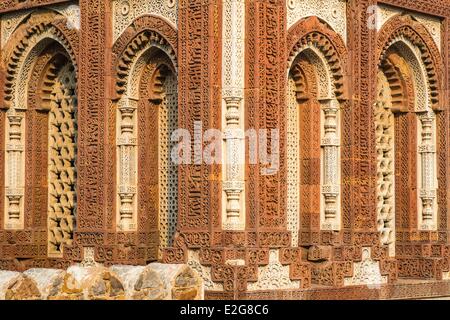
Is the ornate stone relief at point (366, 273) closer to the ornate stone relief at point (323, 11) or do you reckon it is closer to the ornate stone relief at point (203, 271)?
the ornate stone relief at point (203, 271)

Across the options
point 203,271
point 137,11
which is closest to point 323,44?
point 137,11

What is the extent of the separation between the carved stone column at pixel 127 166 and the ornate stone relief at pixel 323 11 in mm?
2809

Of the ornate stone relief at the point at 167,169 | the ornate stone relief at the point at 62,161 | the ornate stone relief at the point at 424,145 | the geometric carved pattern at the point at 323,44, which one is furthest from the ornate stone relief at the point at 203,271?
the ornate stone relief at the point at 424,145

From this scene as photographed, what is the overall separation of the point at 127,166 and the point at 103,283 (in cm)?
498

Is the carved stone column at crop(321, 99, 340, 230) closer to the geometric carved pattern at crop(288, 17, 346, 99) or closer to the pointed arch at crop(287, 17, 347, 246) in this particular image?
the pointed arch at crop(287, 17, 347, 246)

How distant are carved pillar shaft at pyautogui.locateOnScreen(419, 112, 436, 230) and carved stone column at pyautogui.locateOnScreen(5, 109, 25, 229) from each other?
6665mm

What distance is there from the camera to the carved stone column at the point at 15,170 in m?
20.8

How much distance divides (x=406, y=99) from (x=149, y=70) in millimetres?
4676

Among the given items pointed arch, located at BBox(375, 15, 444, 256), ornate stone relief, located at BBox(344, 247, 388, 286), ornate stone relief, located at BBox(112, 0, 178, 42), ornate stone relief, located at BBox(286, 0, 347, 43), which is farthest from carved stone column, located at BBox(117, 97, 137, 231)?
pointed arch, located at BBox(375, 15, 444, 256)

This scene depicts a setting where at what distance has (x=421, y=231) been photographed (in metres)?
21.1

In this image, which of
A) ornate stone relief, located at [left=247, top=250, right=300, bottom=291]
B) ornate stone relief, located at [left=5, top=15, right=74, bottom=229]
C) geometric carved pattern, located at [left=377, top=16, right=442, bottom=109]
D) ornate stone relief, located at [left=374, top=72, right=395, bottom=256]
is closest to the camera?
ornate stone relief, located at [left=247, top=250, right=300, bottom=291]

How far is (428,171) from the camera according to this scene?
2106 cm

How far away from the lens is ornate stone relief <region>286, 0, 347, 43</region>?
1823 cm

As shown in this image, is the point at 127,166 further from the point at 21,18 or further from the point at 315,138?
the point at 21,18
